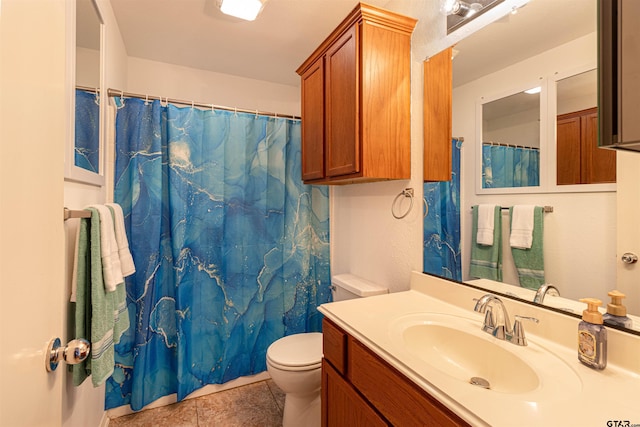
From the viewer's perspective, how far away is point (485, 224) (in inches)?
49.3

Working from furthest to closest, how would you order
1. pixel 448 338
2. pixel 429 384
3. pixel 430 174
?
pixel 430 174
pixel 448 338
pixel 429 384

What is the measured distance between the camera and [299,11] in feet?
5.96

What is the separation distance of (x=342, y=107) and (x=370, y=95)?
7.0 inches

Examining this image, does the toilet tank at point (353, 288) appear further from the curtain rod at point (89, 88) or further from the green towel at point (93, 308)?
the curtain rod at point (89, 88)

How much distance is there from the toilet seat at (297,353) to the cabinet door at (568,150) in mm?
1355

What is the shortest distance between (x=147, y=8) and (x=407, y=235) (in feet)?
6.66

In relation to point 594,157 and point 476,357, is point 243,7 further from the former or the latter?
point 476,357

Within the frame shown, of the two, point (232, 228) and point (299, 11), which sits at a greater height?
point (299, 11)

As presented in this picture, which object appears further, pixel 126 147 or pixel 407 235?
pixel 126 147

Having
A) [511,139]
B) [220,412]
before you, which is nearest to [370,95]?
[511,139]

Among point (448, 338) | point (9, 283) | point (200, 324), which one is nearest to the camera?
point (9, 283)

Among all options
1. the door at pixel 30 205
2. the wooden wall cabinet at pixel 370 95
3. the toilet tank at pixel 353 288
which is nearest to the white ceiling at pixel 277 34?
the wooden wall cabinet at pixel 370 95

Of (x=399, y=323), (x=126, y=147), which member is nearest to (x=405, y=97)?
(x=399, y=323)

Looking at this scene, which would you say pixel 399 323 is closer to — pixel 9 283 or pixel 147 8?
pixel 9 283
